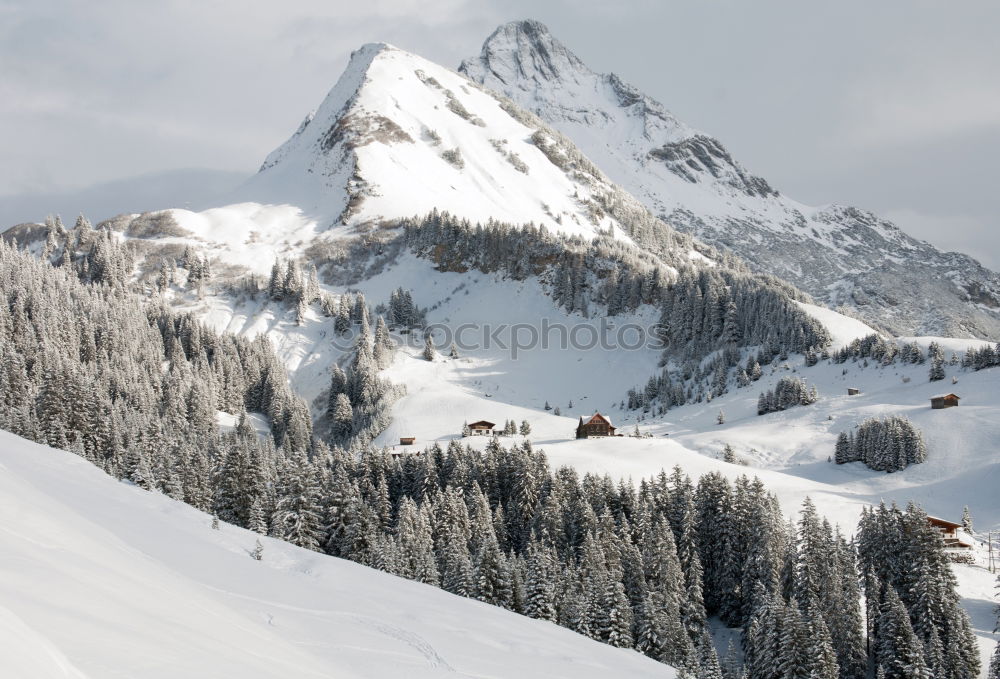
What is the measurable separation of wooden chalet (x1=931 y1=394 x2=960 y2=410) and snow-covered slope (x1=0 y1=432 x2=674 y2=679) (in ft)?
250

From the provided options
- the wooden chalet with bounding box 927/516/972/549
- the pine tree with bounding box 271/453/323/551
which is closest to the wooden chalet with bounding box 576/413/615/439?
the wooden chalet with bounding box 927/516/972/549

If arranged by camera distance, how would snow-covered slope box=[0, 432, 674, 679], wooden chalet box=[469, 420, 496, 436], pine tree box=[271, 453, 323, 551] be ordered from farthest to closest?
wooden chalet box=[469, 420, 496, 436]
pine tree box=[271, 453, 323, 551]
snow-covered slope box=[0, 432, 674, 679]

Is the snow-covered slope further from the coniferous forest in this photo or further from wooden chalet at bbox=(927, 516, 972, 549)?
wooden chalet at bbox=(927, 516, 972, 549)

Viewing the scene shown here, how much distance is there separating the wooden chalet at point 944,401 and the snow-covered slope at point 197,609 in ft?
250

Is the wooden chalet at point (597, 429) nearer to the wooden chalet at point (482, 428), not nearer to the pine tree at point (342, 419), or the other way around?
the wooden chalet at point (482, 428)

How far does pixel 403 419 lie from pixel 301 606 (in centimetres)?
9153

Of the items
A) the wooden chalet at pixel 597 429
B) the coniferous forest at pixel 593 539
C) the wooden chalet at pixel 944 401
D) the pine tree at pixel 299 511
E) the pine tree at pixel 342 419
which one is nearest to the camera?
the coniferous forest at pixel 593 539

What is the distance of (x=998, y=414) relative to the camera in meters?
85.9

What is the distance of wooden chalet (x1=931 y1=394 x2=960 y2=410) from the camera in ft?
291

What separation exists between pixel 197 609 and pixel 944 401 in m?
98.2

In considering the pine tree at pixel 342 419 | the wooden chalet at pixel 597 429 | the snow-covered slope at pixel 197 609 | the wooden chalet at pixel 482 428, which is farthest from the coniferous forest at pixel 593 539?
the pine tree at pixel 342 419

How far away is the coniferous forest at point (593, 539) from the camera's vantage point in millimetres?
44844

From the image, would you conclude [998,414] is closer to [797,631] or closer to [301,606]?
[797,631]

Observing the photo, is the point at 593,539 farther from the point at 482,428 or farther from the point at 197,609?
the point at 482,428
